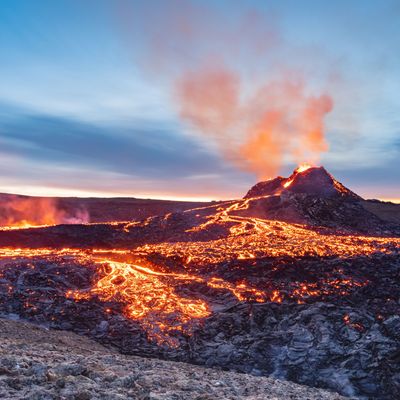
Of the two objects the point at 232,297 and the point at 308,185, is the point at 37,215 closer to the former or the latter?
the point at 308,185

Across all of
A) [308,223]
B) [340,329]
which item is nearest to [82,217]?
[308,223]

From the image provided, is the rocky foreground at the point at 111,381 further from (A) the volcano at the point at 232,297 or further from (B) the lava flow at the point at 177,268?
(B) the lava flow at the point at 177,268

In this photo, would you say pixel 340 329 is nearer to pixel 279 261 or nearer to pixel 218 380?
pixel 218 380

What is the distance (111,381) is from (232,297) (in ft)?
27.6

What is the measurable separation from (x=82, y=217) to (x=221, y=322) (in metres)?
35.9

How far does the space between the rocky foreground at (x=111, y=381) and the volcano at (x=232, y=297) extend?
2.28 m

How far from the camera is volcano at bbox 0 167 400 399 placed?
437 inches

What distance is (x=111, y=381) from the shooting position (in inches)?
278

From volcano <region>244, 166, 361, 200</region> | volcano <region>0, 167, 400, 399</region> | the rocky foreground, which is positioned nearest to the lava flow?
volcano <region>0, 167, 400, 399</region>

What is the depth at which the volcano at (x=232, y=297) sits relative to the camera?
11.1 meters

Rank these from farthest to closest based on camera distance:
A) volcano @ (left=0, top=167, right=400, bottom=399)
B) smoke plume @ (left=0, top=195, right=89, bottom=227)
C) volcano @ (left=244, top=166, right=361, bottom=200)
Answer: smoke plume @ (left=0, top=195, right=89, bottom=227) < volcano @ (left=244, top=166, right=361, bottom=200) < volcano @ (left=0, top=167, right=400, bottom=399)

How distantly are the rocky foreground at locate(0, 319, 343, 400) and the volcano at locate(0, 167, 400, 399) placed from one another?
2.28 m

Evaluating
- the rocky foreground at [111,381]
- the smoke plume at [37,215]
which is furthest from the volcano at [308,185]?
the rocky foreground at [111,381]

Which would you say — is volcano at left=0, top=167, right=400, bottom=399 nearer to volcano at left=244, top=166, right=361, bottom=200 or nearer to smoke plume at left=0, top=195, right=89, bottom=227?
volcano at left=244, top=166, right=361, bottom=200
